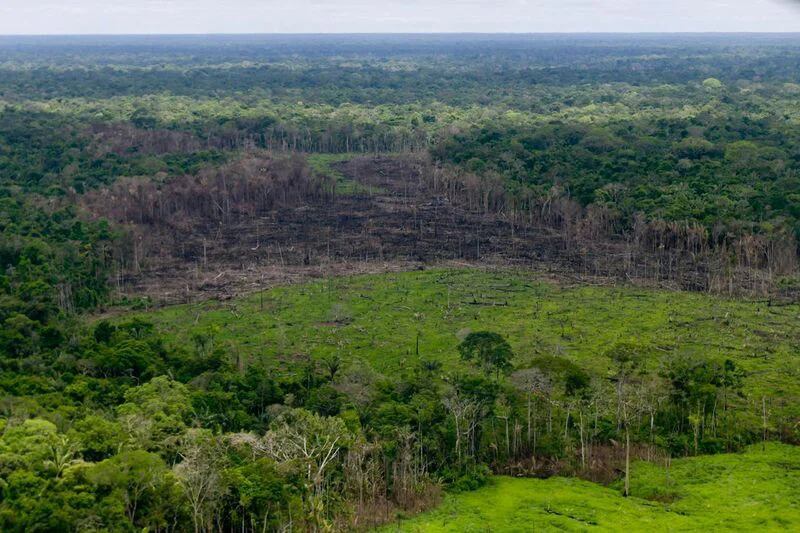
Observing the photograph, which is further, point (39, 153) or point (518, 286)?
point (39, 153)

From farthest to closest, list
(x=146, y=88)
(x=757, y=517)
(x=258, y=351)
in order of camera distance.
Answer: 1. (x=146, y=88)
2. (x=258, y=351)
3. (x=757, y=517)

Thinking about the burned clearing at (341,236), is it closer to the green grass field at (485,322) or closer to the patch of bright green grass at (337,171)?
the patch of bright green grass at (337,171)

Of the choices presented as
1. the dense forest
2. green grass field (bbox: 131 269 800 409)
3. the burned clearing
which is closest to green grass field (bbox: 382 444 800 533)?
the dense forest

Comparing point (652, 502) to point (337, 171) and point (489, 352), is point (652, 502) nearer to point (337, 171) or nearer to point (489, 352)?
point (489, 352)

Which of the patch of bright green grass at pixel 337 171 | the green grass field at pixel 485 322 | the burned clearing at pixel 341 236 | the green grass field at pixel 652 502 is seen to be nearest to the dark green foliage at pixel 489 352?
the green grass field at pixel 485 322

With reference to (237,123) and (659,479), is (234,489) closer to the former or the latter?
(659,479)

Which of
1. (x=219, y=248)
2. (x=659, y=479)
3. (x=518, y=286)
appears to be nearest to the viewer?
(x=659, y=479)

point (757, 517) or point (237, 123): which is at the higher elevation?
point (237, 123)

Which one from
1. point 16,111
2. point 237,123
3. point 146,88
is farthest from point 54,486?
point 146,88
